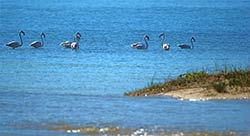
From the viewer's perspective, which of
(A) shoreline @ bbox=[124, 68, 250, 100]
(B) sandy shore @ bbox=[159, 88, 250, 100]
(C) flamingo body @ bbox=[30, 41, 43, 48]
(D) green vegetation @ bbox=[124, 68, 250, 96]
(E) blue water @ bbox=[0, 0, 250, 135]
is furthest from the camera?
(C) flamingo body @ bbox=[30, 41, 43, 48]

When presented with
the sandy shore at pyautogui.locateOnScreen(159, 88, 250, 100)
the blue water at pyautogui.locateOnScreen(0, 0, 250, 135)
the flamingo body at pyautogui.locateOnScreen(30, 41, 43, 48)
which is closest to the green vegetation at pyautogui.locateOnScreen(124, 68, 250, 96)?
the sandy shore at pyautogui.locateOnScreen(159, 88, 250, 100)

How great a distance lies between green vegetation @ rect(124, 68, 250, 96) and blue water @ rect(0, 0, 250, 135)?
32.8 inches

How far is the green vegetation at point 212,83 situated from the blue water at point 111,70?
32.8 inches

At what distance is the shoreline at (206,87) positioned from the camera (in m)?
16.0

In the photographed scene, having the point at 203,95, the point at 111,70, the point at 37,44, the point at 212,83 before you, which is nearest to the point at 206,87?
the point at 212,83

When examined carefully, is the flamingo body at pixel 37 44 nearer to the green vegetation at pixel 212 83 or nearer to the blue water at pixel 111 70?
the blue water at pixel 111 70

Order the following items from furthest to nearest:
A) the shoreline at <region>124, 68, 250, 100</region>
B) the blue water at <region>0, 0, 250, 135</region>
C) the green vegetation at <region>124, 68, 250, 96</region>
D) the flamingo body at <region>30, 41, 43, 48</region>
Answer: the flamingo body at <region>30, 41, 43, 48</region> → the green vegetation at <region>124, 68, 250, 96</region> → the shoreline at <region>124, 68, 250, 100</region> → the blue water at <region>0, 0, 250, 135</region>

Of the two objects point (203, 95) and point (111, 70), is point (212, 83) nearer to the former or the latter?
point (203, 95)

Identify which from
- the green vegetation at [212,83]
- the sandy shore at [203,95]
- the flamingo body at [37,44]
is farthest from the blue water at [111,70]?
the green vegetation at [212,83]

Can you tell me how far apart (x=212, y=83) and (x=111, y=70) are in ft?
40.4

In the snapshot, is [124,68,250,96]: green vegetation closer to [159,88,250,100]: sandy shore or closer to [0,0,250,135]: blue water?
[159,88,250,100]: sandy shore

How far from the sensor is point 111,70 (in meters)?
28.8

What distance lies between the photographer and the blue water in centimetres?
1372

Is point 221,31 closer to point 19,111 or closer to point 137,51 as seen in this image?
point 137,51
